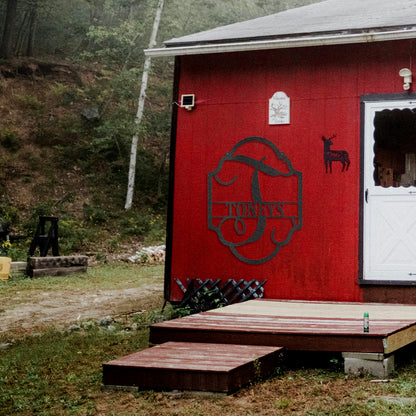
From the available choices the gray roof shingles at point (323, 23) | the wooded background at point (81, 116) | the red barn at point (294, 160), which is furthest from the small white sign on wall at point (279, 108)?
the wooded background at point (81, 116)

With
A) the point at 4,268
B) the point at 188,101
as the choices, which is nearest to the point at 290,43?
the point at 188,101

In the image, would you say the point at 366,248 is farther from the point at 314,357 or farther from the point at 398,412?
the point at 398,412

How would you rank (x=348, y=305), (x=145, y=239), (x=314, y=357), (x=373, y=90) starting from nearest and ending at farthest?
(x=314, y=357) → (x=348, y=305) → (x=373, y=90) → (x=145, y=239)

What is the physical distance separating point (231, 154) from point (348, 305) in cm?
232

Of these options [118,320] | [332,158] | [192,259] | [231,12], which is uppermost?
[231,12]

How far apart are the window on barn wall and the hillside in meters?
7.48

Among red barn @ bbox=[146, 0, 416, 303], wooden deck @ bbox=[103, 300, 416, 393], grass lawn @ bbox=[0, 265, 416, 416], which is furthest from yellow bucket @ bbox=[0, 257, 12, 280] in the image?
wooden deck @ bbox=[103, 300, 416, 393]

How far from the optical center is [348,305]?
6.47 m

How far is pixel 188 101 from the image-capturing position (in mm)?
7660

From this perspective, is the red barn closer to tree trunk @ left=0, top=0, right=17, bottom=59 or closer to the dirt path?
the dirt path

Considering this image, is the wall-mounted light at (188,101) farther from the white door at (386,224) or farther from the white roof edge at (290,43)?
the white door at (386,224)

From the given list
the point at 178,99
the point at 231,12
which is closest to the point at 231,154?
Answer: the point at 178,99

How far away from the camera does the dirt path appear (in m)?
7.36

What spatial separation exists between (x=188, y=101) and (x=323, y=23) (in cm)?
192
